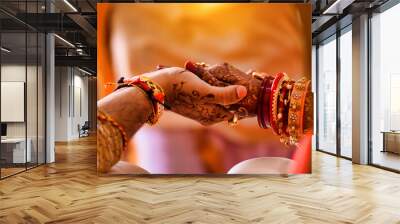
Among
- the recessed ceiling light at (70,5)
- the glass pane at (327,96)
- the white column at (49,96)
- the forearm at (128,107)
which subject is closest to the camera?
the forearm at (128,107)

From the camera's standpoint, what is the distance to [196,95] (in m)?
6.51

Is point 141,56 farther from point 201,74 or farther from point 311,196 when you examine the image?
point 311,196

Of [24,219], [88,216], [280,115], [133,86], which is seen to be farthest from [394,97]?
[24,219]

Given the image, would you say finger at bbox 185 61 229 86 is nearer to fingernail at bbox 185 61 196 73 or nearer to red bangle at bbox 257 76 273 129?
fingernail at bbox 185 61 196 73

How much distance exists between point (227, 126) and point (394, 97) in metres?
3.54

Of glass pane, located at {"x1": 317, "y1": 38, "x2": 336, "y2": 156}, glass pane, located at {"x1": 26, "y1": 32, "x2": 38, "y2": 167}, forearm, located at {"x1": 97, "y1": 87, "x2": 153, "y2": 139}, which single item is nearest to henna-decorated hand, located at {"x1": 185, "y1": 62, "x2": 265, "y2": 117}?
forearm, located at {"x1": 97, "y1": 87, "x2": 153, "y2": 139}

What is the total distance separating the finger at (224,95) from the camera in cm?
652

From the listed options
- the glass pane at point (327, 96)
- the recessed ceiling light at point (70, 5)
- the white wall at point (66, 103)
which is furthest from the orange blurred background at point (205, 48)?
the white wall at point (66, 103)

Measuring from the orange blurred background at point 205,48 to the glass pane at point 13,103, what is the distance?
1.80 metres

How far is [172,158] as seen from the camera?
6.73 m

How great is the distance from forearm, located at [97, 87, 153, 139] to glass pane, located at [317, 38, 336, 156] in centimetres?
608

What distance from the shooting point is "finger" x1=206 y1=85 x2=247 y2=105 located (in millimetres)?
6520

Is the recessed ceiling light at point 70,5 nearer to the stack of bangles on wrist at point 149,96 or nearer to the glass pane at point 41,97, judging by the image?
the glass pane at point 41,97

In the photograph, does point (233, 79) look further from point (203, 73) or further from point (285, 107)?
point (285, 107)
